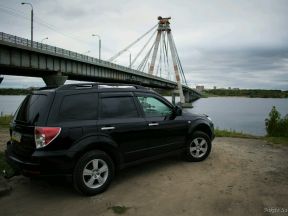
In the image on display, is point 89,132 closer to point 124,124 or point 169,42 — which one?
point 124,124

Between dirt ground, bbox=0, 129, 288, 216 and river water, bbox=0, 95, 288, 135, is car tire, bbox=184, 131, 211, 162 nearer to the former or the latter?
dirt ground, bbox=0, 129, 288, 216

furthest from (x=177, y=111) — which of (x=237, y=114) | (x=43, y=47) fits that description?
(x=237, y=114)

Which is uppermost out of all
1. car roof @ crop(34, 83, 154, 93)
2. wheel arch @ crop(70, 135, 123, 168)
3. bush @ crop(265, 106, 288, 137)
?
car roof @ crop(34, 83, 154, 93)

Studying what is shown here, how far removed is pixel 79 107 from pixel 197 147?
307cm

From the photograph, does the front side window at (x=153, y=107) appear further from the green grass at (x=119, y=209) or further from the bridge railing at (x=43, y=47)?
the bridge railing at (x=43, y=47)

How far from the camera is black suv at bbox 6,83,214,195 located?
14.9 ft

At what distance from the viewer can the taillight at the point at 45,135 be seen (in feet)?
14.7

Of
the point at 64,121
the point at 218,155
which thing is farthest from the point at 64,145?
the point at 218,155

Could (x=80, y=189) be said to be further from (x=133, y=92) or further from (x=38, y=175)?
(x=133, y=92)

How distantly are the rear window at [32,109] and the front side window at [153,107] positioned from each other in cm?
187

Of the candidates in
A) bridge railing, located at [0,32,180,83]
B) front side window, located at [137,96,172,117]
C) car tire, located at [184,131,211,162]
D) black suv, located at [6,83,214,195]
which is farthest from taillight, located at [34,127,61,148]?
bridge railing, located at [0,32,180,83]

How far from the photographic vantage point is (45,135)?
14.7 feet

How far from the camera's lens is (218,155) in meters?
7.43

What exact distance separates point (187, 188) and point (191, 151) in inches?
64.4
